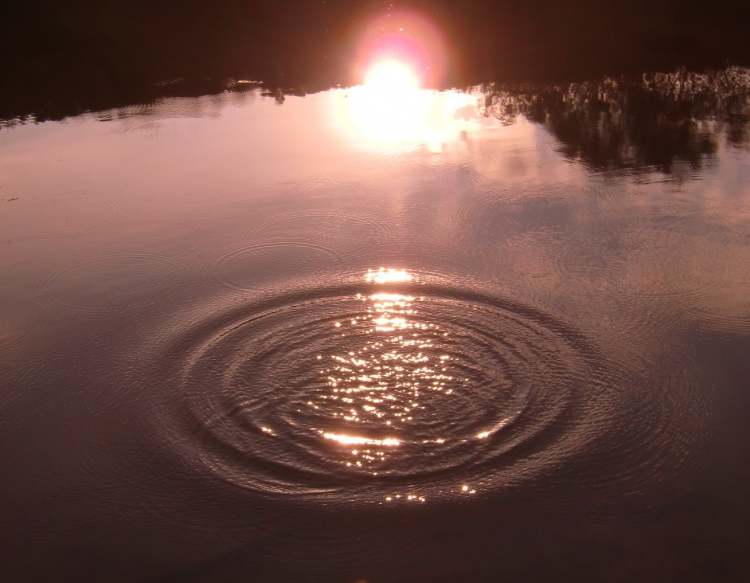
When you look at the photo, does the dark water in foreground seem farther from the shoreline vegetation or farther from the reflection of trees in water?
the shoreline vegetation

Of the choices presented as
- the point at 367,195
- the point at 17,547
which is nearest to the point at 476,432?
the point at 17,547

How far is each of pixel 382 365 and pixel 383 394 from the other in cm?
47

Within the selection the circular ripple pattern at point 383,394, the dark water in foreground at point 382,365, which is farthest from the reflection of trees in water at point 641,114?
the circular ripple pattern at point 383,394

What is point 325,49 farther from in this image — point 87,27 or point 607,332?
point 607,332

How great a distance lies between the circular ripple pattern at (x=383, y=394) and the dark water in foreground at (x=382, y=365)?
0.03 meters

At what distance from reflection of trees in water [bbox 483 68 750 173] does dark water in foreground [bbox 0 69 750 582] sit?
0.19m

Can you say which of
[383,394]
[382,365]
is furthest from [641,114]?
[383,394]

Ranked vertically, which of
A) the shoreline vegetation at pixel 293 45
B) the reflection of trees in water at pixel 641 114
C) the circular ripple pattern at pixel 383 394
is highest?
the shoreline vegetation at pixel 293 45

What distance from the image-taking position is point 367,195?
12.1 m

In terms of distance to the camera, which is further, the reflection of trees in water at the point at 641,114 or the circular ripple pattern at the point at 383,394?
the reflection of trees in water at the point at 641,114

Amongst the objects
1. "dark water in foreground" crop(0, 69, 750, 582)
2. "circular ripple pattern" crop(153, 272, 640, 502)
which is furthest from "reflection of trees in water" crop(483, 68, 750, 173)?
"circular ripple pattern" crop(153, 272, 640, 502)

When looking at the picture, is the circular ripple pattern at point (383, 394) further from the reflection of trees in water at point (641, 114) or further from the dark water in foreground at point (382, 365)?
the reflection of trees in water at point (641, 114)

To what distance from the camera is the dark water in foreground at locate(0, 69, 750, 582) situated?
573 cm

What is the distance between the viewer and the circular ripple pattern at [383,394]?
6.31 m
